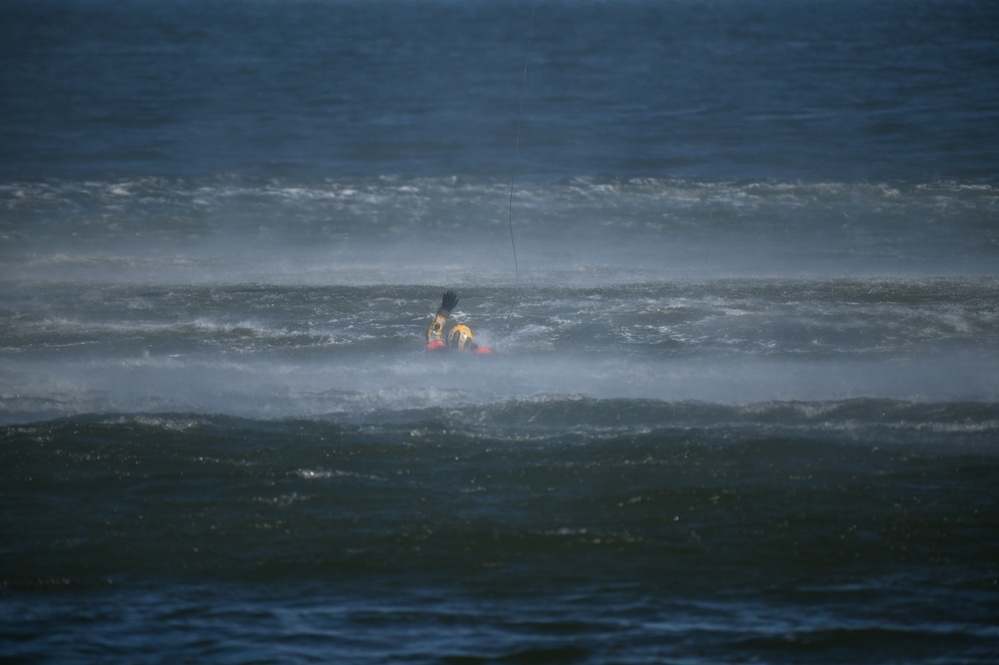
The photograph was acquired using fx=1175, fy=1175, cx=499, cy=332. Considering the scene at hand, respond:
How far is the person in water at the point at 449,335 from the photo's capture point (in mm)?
10633

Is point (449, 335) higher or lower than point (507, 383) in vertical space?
higher

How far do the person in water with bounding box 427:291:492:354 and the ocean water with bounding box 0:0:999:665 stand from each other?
232 millimetres

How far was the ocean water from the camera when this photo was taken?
20.6ft

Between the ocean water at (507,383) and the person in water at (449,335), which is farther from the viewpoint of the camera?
the person in water at (449,335)

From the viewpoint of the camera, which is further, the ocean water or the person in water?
the person in water

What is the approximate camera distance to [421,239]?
17.5m

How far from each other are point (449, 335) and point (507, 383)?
0.99 meters

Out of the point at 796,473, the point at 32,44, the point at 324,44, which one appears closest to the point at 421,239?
the point at 796,473

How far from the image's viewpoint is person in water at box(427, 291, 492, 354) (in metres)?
10.6

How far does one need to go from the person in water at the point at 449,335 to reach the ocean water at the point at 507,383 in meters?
0.23

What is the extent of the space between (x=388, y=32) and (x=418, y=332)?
24.1 meters

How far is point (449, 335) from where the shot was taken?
1071 cm

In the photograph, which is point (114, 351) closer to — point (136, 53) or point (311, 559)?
point (311, 559)

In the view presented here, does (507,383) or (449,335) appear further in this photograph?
(449,335)
